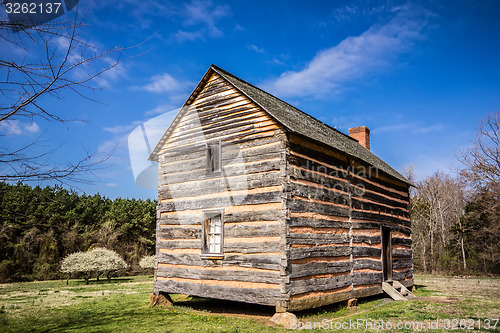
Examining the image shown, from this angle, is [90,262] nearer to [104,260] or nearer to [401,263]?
[104,260]

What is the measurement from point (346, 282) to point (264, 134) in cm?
617

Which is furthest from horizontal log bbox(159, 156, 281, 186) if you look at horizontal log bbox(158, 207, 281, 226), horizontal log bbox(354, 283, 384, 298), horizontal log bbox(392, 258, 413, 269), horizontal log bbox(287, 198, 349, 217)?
horizontal log bbox(392, 258, 413, 269)

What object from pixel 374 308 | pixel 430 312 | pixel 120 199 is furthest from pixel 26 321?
pixel 120 199

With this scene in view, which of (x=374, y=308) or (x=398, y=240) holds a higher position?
(x=398, y=240)

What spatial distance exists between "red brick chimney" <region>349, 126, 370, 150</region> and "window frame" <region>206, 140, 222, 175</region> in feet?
45.3

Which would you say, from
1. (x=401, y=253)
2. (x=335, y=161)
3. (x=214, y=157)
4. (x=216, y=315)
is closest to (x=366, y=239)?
(x=335, y=161)

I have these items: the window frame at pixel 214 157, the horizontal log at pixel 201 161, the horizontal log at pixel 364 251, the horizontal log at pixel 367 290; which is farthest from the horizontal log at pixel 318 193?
the horizontal log at pixel 367 290

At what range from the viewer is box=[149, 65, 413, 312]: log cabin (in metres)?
10.8

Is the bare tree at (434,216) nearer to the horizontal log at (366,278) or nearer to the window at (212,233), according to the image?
the horizontal log at (366,278)

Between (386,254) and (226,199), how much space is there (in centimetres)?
917

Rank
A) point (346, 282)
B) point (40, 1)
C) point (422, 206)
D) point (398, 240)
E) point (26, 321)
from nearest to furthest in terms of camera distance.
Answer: point (40, 1) < point (26, 321) < point (346, 282) < point (398, 240) < point (422, 206)

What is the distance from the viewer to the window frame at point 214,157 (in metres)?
12.6

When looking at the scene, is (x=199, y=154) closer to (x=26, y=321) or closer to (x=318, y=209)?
(x=318, y=209)

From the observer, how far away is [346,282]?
1284 cm
